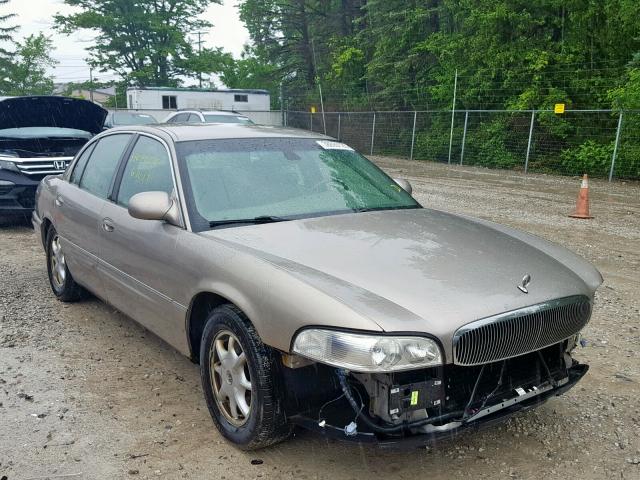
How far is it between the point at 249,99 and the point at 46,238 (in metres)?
30.4

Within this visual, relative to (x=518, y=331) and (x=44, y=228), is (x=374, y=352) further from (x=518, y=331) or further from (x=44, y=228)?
(x=44, y=228)

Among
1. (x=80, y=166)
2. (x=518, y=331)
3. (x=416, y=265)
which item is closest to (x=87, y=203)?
(x=80, y=166)

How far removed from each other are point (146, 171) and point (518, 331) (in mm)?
2604

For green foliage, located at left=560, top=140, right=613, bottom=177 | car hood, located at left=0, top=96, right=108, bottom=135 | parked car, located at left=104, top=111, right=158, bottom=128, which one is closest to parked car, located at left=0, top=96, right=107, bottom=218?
car hood, located at left=0, top=96, right=108, bottom=135

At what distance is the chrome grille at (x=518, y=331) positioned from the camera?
252 cm

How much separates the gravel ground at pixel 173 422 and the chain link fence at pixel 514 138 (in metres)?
12.3

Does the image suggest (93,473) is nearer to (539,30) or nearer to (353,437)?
(353,437)

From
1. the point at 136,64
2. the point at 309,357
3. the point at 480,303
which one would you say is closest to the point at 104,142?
the point at 309,357

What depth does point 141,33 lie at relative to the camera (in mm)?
45875

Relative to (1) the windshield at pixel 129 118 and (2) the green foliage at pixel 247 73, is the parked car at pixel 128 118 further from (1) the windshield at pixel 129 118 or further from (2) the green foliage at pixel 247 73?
(2) the green foliage at pixel 247 73

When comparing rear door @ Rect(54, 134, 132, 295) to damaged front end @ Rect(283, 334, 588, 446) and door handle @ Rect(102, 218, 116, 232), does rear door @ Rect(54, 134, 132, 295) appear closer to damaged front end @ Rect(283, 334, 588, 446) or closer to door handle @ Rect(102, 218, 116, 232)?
door handle @ Rect(102, 218, 116, 232)

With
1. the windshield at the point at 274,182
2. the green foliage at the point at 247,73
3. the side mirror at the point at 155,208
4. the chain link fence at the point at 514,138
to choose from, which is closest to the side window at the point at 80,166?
the windshield at the point at 274,182

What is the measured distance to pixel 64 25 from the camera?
44.5 metres

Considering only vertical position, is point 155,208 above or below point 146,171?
below
